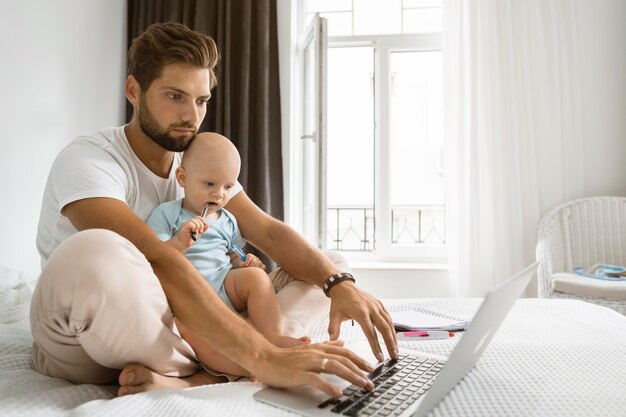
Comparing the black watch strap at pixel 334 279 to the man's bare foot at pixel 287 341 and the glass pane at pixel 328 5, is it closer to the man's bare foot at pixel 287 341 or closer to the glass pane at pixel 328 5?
the man's bare foot at pixel 287 341

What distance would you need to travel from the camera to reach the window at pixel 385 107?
3.43 metres

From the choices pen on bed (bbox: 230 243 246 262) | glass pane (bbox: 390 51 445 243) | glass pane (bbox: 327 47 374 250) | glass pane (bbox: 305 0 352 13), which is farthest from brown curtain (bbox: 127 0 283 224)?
pen on bed (bbox: 230 243 246 262)

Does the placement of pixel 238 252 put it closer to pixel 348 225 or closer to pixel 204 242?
pixel 204 242

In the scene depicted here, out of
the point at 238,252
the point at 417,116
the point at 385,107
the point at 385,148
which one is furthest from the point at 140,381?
the point at 417,116

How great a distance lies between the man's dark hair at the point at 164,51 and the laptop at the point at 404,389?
991 mm

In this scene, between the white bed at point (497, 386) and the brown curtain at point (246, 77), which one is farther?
the brown curtain at point (246, 77)

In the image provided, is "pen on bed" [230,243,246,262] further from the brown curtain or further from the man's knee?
the brown curtain

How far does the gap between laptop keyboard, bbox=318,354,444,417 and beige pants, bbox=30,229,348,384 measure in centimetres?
33

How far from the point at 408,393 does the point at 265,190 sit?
2450 mm

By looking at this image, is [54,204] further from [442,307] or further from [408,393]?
[442,307]

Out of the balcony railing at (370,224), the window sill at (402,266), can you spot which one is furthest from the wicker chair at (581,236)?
the balcony railing at (370,224)

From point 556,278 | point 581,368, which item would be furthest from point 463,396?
point 556,278

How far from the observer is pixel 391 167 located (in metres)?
3.48

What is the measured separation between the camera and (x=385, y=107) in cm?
345
